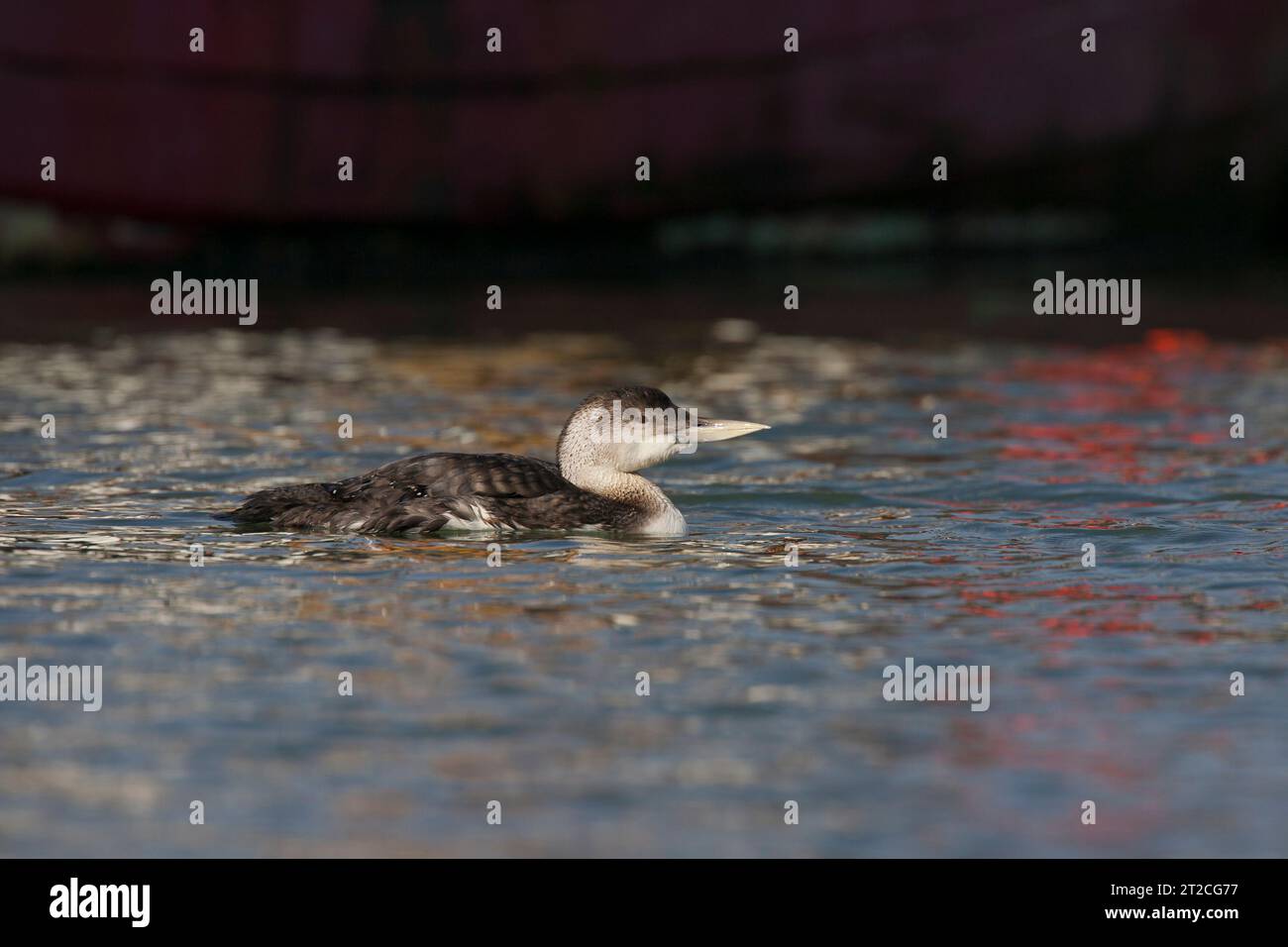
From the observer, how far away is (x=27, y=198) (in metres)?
21.5

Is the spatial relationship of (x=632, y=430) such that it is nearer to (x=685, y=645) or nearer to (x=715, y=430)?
(x=715, y=430)

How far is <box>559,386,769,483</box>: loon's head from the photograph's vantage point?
10.7m

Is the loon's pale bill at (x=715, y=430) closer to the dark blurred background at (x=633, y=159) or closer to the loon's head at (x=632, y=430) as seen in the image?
the loon's head at (x=632, y=430)

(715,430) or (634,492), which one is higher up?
(715,430)

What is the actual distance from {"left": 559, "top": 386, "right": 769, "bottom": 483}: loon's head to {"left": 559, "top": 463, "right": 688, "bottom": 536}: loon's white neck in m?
0.02

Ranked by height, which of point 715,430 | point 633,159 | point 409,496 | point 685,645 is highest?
point 633,159

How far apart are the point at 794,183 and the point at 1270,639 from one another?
51.2 feet

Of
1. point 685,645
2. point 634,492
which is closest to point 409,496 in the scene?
point 634,492

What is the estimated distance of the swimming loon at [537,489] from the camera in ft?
34.0

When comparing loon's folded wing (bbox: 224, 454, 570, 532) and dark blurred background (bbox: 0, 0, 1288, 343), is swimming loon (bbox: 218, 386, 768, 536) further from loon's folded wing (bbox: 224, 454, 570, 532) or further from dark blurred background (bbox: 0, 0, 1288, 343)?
dark blurred background (bbox: 0, 0, 1288, 343)

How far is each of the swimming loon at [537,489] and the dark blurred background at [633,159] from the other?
29.5 feet

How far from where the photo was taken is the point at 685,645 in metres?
8.36

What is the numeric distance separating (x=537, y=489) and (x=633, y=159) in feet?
41.2

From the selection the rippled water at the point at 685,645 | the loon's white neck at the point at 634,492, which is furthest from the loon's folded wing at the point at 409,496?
the loon's white neck at the point at 634,492
